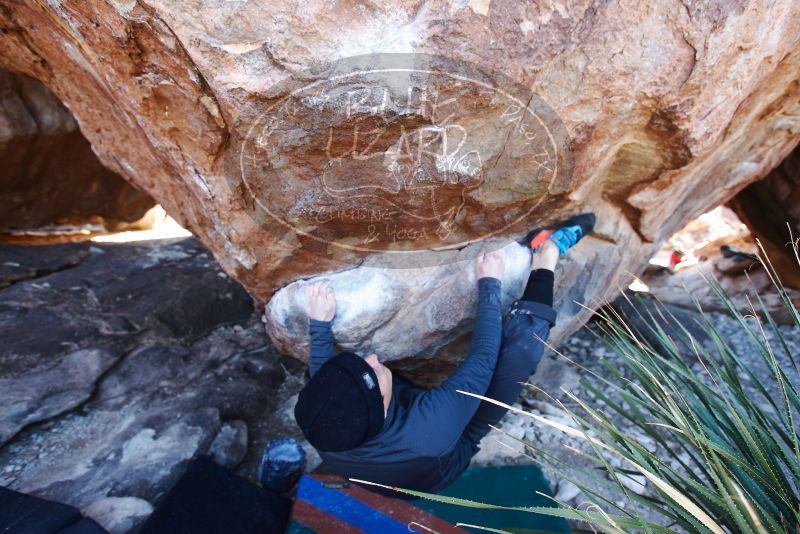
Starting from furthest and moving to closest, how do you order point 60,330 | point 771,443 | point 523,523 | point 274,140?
point 60,330, point 523,523, point 274,140, point 771,443

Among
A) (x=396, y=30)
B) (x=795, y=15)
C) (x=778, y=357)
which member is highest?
(x=795, y=15)

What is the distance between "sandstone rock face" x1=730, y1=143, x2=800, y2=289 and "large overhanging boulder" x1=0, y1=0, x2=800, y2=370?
1.04m

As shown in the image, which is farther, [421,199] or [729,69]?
[421,199]

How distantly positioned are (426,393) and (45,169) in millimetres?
3198

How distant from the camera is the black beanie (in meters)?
1.60

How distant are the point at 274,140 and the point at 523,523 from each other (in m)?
1.66

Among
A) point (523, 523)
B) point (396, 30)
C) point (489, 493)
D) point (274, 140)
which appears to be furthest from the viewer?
point (489, 493)

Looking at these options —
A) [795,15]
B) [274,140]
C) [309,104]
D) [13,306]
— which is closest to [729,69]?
[795,15]

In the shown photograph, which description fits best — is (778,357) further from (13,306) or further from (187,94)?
(13,306)

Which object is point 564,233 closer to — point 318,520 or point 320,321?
point 320,321

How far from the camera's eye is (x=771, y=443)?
1.19 meters

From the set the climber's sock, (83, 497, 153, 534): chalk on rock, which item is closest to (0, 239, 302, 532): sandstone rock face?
(83, 497, 153, 534): chalk on rock

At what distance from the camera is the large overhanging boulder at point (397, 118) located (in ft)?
4.52

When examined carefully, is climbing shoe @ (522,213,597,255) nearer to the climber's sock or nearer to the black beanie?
the climber's sock
